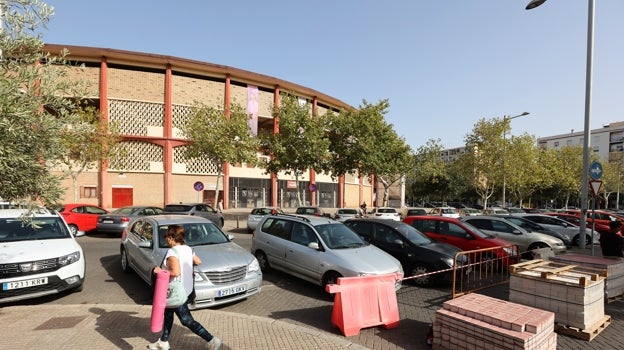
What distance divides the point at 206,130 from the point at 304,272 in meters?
16.3

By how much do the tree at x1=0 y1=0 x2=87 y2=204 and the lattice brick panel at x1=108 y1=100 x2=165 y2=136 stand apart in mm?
26659

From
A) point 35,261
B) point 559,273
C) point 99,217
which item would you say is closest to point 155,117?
point 99,217

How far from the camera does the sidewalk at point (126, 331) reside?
13.8 feet

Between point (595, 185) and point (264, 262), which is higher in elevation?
point (595, 185)

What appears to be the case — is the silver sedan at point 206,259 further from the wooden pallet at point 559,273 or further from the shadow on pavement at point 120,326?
the wooden pallet at point 559,273

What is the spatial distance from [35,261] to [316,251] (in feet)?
15.9

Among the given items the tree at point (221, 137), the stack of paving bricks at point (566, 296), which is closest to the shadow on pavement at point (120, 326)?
the stack of paving bricks at point (566, 296)

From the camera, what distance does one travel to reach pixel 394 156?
81.5 ft

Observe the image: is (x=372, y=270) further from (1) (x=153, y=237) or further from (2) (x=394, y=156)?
(2) (x=394, y=156)

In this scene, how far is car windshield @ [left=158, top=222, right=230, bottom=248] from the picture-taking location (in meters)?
6.55

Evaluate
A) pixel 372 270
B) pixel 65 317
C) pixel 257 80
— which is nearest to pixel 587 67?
pixel 372 270

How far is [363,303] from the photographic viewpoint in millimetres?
5047

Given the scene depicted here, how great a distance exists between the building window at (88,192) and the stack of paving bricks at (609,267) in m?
31.0

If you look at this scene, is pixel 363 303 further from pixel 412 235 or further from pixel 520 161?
pixel 520 161
